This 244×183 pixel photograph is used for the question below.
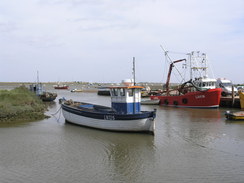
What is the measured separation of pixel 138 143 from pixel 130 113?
11.2 feet

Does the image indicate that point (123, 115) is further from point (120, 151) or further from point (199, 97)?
point (199, 97)

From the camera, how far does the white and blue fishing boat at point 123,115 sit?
17.2 m

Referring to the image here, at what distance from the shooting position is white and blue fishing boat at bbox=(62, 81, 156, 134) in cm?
1724

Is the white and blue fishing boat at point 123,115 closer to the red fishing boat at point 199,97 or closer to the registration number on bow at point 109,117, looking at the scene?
the registration number on bow at point 109,117

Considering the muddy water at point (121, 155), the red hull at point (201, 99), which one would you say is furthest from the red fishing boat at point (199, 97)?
the muddy water at point (121, 155)

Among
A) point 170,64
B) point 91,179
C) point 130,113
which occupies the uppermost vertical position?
point 170,64

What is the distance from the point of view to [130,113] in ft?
60.9

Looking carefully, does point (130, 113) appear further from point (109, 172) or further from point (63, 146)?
point (109, 172)

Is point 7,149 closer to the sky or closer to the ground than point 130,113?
closer to the ground


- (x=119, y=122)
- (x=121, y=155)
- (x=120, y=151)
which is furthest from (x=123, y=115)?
(x=121, y=155)

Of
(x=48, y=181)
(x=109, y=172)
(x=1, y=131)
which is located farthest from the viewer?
(x=1, y=131)

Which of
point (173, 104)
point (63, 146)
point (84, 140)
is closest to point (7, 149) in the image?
point (63, 146)

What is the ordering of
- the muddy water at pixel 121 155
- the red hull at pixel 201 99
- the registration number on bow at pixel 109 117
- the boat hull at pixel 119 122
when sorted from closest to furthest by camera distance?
the muddy water at pixel 121 155
the boat hull at pixel 119 122
the registration number on bow at pixel 109 117
the red hull at pixel 201 99

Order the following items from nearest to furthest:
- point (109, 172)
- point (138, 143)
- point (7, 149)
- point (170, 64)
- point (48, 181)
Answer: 1. point (48, 181)
2. point (109, 172)
3. point (7, 149)
4. point (138, 143)
5. point (170, 64)
